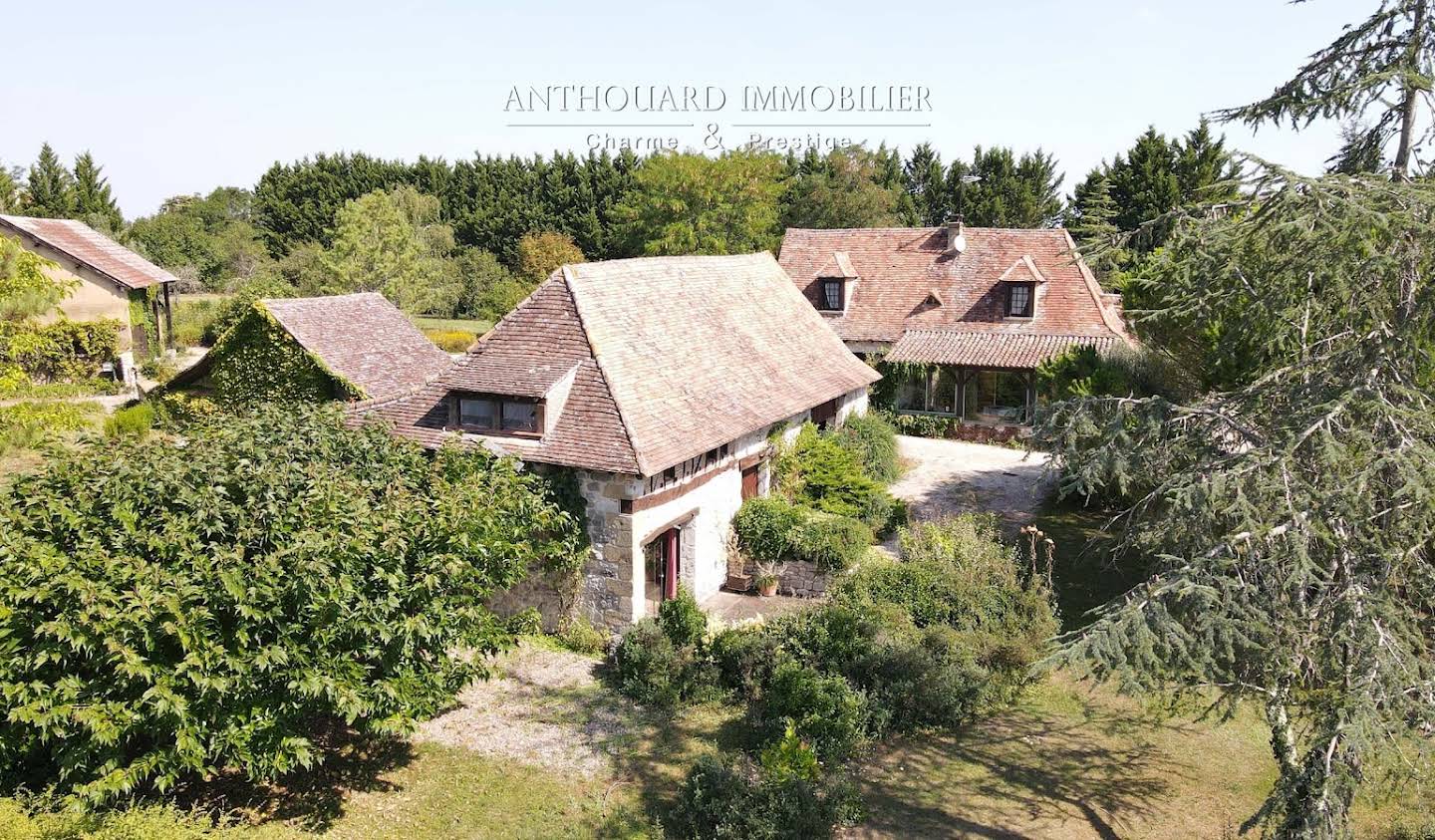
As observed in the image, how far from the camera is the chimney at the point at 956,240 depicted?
3603 cm

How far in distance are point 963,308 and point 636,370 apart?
1999 centimetres

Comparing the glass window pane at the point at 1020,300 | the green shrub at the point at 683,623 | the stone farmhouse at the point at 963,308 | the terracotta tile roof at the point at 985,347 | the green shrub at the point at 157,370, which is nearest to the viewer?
the green shrub at the point at 683,623

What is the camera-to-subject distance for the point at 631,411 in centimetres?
1686

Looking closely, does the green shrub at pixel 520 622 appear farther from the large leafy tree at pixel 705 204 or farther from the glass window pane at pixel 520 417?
the large leafy tree at pixel 705 204

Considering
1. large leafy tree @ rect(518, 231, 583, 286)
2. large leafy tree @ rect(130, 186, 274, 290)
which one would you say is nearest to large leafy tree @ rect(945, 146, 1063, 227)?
large leafy tree @ rect(518, 231, 583, 286)

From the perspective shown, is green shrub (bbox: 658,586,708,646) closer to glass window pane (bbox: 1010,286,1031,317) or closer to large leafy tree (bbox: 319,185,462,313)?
glass window pane (bbox: 1010,286,1031,317)

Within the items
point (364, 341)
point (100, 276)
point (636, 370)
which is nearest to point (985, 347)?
point (636, 370)

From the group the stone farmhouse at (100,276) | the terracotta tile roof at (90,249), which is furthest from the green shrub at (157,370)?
the terracotta tile roof at (90,249)

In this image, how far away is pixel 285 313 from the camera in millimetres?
22297

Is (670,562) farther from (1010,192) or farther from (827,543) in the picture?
(1010,192)

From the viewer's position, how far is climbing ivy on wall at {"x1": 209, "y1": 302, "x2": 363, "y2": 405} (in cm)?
2175

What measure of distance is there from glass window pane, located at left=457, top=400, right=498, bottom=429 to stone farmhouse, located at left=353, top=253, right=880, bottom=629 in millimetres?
A: 26

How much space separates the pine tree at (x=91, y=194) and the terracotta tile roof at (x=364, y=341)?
147 feet

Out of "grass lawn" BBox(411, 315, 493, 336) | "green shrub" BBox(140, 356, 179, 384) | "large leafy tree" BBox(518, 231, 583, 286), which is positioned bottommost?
"green shrub" BBox(140, 356, 179, 384)
